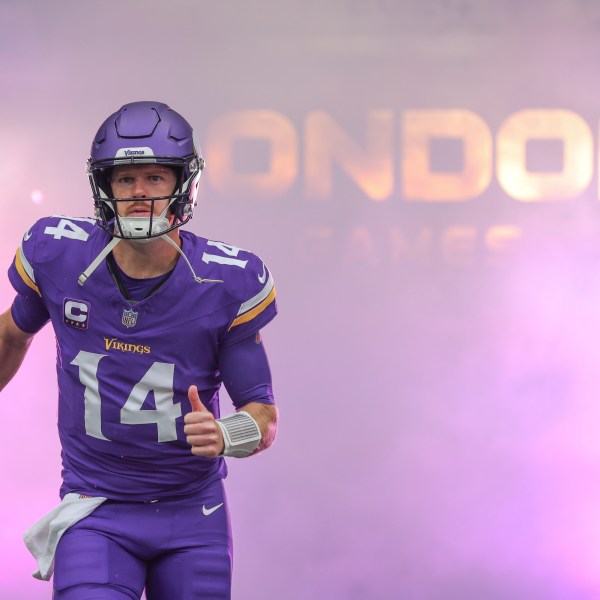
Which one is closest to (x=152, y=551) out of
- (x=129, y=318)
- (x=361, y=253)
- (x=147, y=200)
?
(x=129, y=318)

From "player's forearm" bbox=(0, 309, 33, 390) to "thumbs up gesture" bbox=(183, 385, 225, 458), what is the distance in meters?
0.56

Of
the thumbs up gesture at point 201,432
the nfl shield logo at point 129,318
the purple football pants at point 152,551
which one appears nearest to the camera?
the thumbs up gesture at point 201,432

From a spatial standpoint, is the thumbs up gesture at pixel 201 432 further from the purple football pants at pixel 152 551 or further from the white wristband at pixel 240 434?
the purple football pants at pixel 152 551

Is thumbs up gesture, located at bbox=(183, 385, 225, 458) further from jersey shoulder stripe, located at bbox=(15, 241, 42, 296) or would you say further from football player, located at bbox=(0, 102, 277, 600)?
jersey shoulder stripe, located at bbox=(15, 241, 42, 296)

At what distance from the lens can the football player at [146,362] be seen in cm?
230

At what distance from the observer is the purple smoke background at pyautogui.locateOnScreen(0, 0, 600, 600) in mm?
4152

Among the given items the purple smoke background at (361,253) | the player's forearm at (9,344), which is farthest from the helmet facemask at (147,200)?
the purple smoke background at (361,253)

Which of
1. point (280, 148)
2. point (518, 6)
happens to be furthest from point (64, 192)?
point (518, 6)

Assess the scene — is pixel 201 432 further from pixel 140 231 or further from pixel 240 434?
pixel 140 231

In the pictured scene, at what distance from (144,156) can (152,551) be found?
2.64ft

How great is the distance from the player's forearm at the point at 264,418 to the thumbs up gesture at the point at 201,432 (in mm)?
189

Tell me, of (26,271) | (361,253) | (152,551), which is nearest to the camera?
(152,551)

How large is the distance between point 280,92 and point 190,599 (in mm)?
2332

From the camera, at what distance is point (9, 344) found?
2510mm
